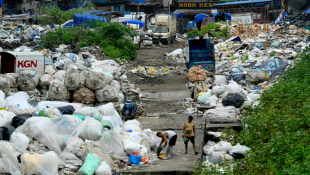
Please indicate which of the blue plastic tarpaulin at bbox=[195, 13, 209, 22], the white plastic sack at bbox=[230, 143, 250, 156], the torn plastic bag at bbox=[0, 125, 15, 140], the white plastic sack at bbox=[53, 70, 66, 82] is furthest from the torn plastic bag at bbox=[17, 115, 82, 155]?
the blue plastic tarpaulin at bbox=[195, 13, 209, 22]

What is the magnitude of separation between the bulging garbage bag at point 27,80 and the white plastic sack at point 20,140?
414cm

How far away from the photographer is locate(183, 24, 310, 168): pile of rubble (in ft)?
33.3

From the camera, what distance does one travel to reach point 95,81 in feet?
38.9

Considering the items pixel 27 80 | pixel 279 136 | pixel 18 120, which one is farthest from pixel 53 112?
pixel 279 136

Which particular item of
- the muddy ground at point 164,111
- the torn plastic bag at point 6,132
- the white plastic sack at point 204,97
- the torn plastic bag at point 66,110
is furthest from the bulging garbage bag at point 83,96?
the torn plastic bag at point 6,132

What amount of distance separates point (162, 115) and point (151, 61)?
37.3 ft

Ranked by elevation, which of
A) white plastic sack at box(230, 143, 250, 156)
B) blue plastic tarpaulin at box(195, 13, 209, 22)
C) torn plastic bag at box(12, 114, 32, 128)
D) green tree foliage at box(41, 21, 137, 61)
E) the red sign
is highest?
blue plastic tarpaulin at box(195, 13, 209, 22)

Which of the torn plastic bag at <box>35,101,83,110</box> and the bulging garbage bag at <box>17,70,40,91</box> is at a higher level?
the bulging garbage bag at <box>17,70,40,91</box>

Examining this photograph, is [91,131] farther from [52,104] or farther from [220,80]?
[220,80]

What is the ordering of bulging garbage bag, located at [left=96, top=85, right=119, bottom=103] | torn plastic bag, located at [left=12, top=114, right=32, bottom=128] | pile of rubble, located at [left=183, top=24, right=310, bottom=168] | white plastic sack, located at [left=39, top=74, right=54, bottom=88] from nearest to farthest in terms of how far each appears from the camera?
1. torn plastic bag, located at [left=12, top=114, right=32, bottom=128]
2. pile of rubble, located at [left=183, top=24, right=310, bottom=168]
3. bulging garbage bag, located at [left=96, top=85, right=119, bottom=103]
4. white plastic sack, located at [left=39, top=74, right=54, bottom=88]

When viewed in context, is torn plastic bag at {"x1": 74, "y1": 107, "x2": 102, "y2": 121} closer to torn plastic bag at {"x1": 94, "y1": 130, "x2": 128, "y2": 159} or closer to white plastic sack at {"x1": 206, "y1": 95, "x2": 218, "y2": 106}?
torn plastic bag at {"x1": 94, "y1": 130, "x2": 128, "y2": 159}

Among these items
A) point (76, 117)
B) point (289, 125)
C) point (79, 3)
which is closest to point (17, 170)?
point (76, 117)

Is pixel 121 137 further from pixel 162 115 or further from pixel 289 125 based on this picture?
pixel 162 115

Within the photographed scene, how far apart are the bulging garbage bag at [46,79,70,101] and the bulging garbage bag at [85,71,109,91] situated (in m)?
0.56
